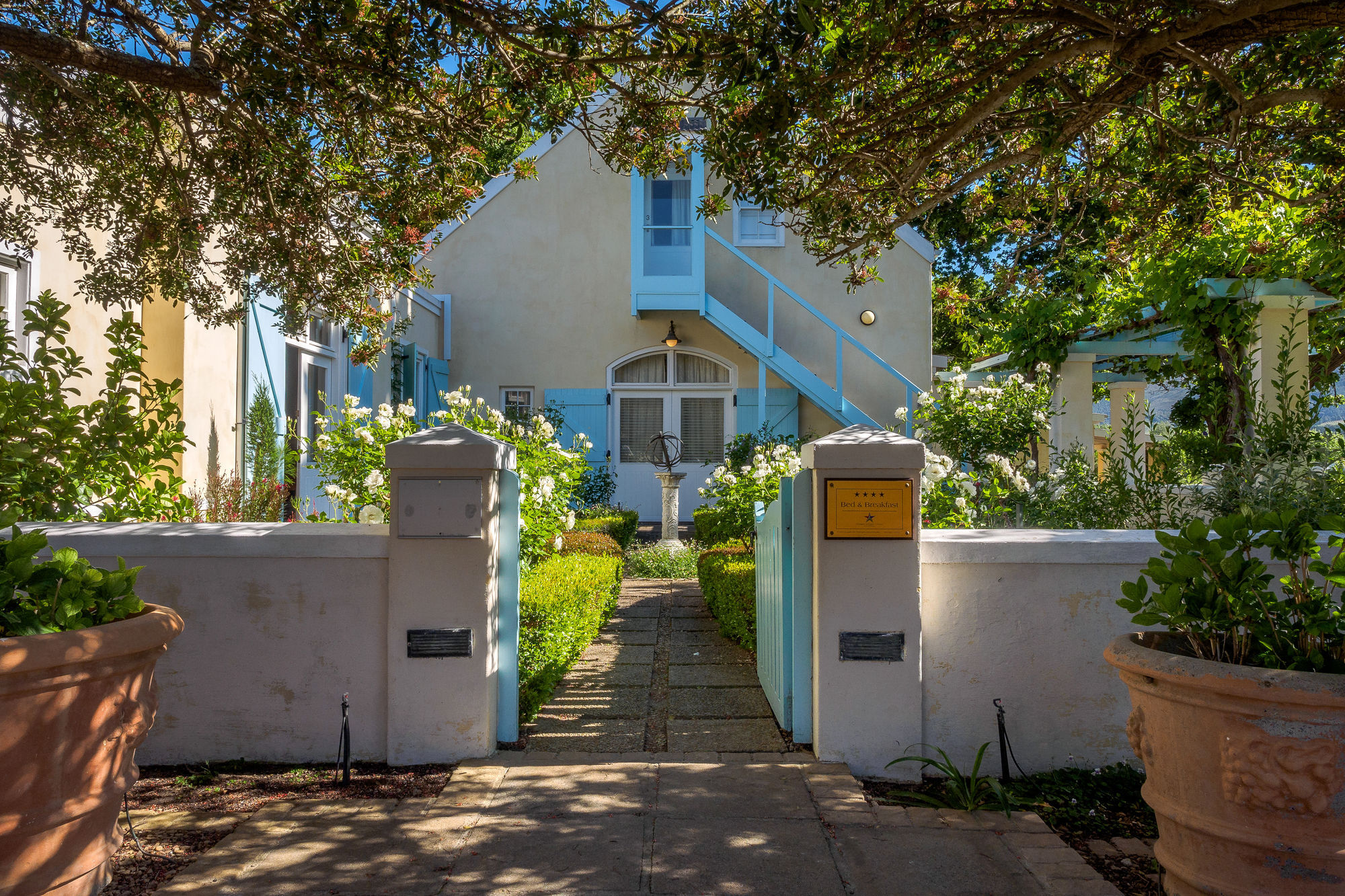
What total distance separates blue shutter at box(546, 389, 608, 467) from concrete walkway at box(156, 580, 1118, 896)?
8.95 meters

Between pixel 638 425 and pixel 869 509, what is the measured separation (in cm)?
965

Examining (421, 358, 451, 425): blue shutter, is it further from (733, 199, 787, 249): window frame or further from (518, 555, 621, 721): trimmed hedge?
(518, 555, 621, 721): trimmed hedge

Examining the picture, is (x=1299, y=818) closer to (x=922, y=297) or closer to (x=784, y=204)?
(x=784, y=204)

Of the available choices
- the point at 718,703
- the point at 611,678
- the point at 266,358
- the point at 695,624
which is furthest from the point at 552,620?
the point at 266,358

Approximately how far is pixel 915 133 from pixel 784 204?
0.79 meters

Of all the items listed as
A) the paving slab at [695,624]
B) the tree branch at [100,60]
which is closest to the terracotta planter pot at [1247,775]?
the paving slab at [695,624]

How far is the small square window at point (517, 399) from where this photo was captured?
12789 mm

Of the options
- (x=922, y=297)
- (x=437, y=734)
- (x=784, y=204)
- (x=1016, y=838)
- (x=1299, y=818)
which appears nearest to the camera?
(x=1299, y=818)

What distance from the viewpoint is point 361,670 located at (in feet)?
11.5

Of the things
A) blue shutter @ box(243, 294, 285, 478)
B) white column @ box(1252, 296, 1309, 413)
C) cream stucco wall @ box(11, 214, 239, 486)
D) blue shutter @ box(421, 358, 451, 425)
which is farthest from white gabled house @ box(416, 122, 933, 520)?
cream stucco wall @ box(11, 214, 239, 486)

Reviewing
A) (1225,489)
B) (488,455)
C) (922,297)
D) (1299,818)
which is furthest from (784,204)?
(922,297)

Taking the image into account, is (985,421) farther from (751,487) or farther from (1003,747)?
(1003,747)

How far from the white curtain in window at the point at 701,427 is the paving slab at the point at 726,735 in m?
8.95

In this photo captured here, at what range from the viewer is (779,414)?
496 inches
